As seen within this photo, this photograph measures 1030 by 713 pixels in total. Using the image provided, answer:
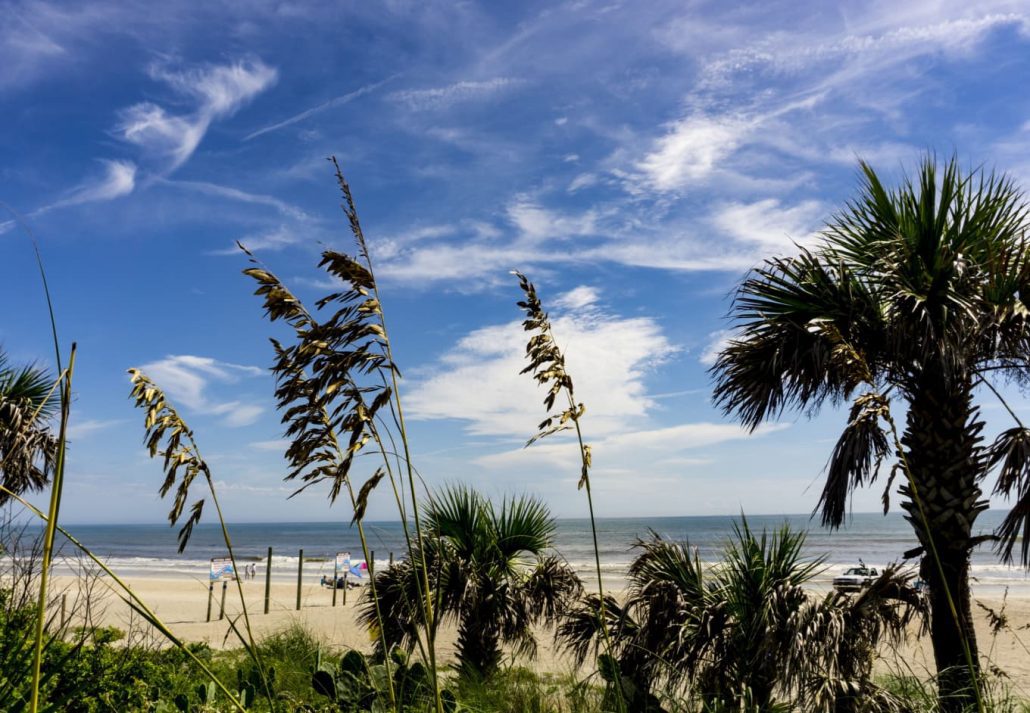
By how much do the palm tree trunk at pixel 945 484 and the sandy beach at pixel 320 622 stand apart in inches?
13.3

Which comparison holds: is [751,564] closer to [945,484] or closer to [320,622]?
[945,484]

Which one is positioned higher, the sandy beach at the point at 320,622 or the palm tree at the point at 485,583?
the palm tree at the point at 485,583

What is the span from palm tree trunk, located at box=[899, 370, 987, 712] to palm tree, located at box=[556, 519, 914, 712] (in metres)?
0.65

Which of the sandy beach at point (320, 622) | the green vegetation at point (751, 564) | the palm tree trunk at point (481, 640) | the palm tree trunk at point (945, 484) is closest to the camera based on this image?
the green vegetation at point (751, 564)

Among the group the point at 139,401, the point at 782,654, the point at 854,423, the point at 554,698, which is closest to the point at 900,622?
the point at 782,654

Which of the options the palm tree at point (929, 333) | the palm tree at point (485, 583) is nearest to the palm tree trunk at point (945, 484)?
the palm tree at point (929, 333)

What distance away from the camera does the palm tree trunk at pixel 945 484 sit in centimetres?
564

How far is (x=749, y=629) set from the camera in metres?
4.97

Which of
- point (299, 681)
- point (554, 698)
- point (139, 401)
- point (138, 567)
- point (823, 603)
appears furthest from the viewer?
point (138, 567)

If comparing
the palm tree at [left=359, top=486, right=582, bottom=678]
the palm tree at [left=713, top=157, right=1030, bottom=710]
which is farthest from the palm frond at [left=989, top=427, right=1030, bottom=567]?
the palm tree at [left=359, top=486, right=582, bottom=678]

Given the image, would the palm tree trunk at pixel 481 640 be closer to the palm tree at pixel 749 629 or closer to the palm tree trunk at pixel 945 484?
the palm tree at pixel 749 629

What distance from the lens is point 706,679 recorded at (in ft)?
16.6

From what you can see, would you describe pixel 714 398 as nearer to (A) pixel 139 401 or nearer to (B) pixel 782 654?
(B) pixel 782 654

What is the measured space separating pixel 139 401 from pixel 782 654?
4.21 m
